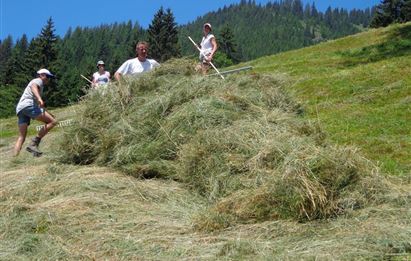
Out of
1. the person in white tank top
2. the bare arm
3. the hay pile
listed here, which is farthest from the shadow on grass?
the bare arm

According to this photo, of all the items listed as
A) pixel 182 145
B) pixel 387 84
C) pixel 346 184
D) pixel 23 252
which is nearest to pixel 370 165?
pixel 346 184

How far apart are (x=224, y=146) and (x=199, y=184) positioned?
1.71ft

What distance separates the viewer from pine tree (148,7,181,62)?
64.4 metres

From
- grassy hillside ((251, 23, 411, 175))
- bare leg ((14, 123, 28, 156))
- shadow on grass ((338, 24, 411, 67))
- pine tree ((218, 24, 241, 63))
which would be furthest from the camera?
pine tree ((218, 24, 241, 63))

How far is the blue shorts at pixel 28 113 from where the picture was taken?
11.0 meters

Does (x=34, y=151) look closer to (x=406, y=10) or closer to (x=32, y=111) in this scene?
(x=32, y=111)

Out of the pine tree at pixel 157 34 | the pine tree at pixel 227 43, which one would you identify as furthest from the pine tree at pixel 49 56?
the pine tree at pixel 227 43

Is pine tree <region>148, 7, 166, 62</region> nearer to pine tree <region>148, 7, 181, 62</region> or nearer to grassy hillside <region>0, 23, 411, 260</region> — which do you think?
pine tree <region>148, 7, 181, 62</region>

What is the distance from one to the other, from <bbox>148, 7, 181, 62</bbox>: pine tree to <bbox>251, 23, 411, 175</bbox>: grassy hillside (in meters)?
45.4

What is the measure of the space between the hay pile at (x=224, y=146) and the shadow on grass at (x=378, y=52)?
8.20 meters

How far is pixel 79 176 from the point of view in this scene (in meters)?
7.22

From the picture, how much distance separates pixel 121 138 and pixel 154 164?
929mm

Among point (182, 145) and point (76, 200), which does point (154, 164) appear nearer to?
point (182, 145)

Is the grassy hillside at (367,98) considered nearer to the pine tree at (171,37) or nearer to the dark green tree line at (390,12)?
the pine tree at (171,37)
